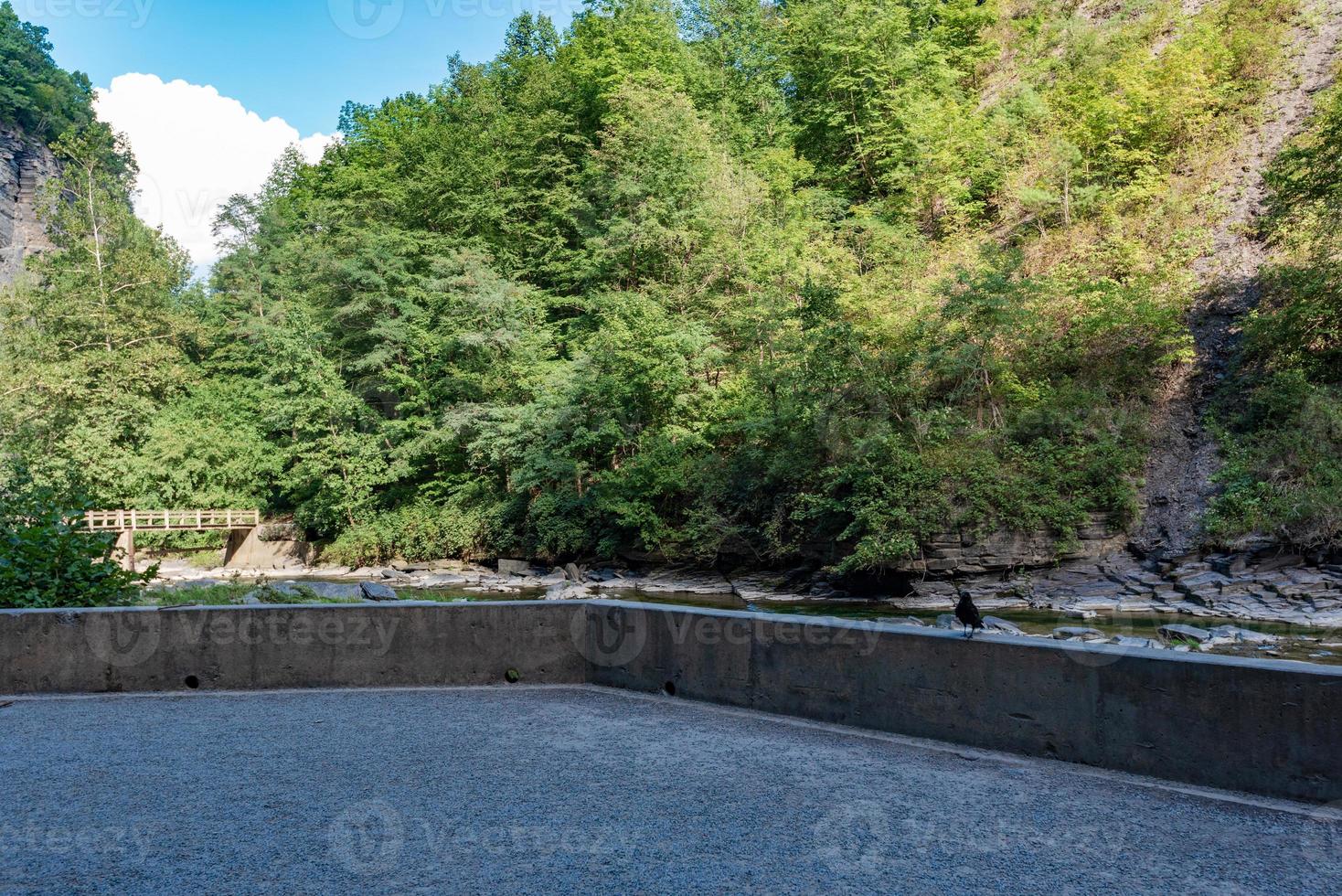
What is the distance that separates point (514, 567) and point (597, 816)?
23516 millimetres

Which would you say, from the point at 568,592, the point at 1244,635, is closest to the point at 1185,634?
the point at 1244,635

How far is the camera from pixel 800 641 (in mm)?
→ 5766

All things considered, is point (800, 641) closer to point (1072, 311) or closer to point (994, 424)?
point (994, 424)

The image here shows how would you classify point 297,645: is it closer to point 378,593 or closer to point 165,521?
point 378,593

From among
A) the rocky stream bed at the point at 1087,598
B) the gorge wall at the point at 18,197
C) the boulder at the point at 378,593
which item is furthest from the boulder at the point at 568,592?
the gorge wall at the point at 18,197

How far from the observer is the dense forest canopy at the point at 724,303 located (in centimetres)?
1878

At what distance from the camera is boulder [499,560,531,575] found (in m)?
26.5

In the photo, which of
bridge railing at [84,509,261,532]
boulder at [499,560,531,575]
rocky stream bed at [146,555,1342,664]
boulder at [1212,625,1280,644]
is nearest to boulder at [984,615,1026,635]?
rocky stream bed at [146,555,1342,664]

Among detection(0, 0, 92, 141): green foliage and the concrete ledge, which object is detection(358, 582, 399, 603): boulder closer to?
the concrete ledge

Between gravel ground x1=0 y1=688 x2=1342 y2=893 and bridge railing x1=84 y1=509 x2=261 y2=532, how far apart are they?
28721 millimetres

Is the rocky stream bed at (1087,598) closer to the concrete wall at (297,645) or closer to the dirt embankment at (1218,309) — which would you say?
the dirt embankment at (1218,309)

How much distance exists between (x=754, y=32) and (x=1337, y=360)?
2790cm

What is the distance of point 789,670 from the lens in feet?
19.0

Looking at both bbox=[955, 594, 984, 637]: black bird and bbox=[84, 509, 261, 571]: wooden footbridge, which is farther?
bbox=[84, 509, 261, 571]: wooden footbridge
